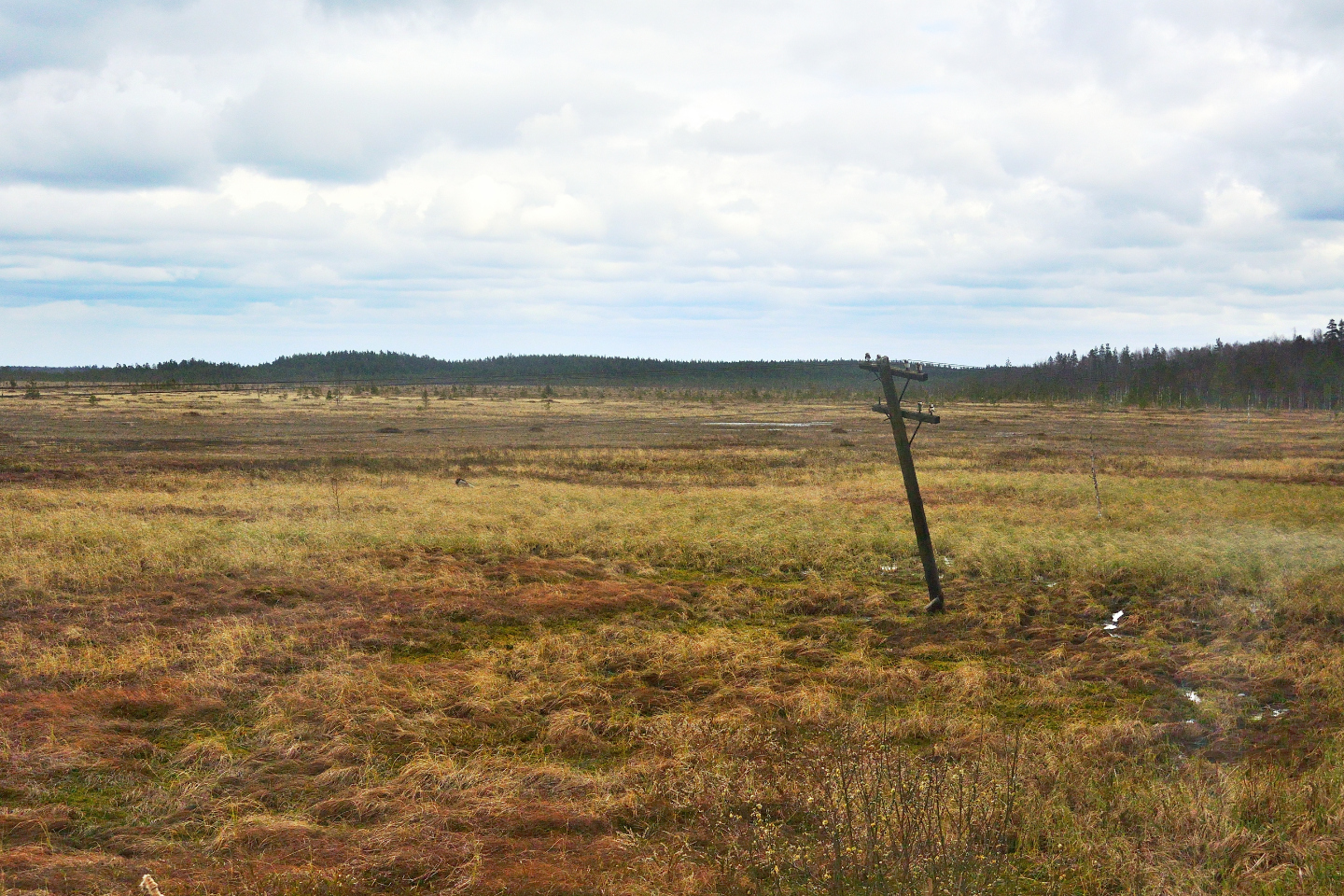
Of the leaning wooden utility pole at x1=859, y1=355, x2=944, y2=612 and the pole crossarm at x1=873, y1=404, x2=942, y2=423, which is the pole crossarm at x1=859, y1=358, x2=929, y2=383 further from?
the pole crossarm at x1=873, y1=404, x2=942, y2=423

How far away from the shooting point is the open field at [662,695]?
244 inches

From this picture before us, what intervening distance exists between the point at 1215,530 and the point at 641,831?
64.6 ft

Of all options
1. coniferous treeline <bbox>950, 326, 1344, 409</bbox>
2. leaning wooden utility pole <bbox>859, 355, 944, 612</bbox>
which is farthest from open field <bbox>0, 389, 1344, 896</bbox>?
coniferous treeline <bbox>950, 326, 1344, 409</bbox>

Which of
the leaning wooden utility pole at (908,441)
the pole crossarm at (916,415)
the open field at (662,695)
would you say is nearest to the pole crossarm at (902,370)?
the leaning wooden utility pole at (908,441)

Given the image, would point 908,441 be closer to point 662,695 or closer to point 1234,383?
point 662,695

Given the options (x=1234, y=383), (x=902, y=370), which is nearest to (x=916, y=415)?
(x=902, y=370)

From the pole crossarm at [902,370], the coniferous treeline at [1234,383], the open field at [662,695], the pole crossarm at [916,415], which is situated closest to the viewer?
the open field at [662,695]

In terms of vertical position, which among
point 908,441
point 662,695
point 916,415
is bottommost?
point 662,695

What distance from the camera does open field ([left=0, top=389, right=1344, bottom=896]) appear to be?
6191mm

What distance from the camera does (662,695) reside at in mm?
10078

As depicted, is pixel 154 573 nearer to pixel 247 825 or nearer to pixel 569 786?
pixel 247 825

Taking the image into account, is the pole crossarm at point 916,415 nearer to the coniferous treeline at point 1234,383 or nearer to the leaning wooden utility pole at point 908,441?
the leaning wooden utility pole at point 908,441

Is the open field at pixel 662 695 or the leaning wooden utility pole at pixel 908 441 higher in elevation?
the leaning wooden utility pole at pixel 908 441

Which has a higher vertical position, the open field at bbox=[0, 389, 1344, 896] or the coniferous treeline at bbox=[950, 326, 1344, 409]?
the coniferous treeline at bbox=[950, 326, 1344, 409]
